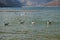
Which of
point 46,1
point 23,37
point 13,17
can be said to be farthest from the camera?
point 46,1

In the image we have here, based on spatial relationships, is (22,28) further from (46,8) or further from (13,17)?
(46,8)

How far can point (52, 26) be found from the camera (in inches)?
185

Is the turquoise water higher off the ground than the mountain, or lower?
lower

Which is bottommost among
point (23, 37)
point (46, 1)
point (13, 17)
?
point (23, 37)

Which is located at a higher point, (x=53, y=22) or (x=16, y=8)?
(x=16, y=8)

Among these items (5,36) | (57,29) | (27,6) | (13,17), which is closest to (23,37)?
(5,36)

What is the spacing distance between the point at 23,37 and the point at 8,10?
5.62 feet

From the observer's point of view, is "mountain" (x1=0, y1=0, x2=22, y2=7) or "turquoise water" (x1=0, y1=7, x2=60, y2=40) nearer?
"turquoise water" (x1=0, y1=7, x2=60, y2=40)

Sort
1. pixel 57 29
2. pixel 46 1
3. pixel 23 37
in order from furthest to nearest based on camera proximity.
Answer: pixel 46 1 < pixel 57 29 < pixel 23 37

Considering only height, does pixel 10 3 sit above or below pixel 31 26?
above

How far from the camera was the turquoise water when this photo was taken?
4.12m

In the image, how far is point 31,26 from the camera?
4.77 metres

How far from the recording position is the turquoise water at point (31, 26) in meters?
4.12

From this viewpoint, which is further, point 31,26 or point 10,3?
point 10,3
